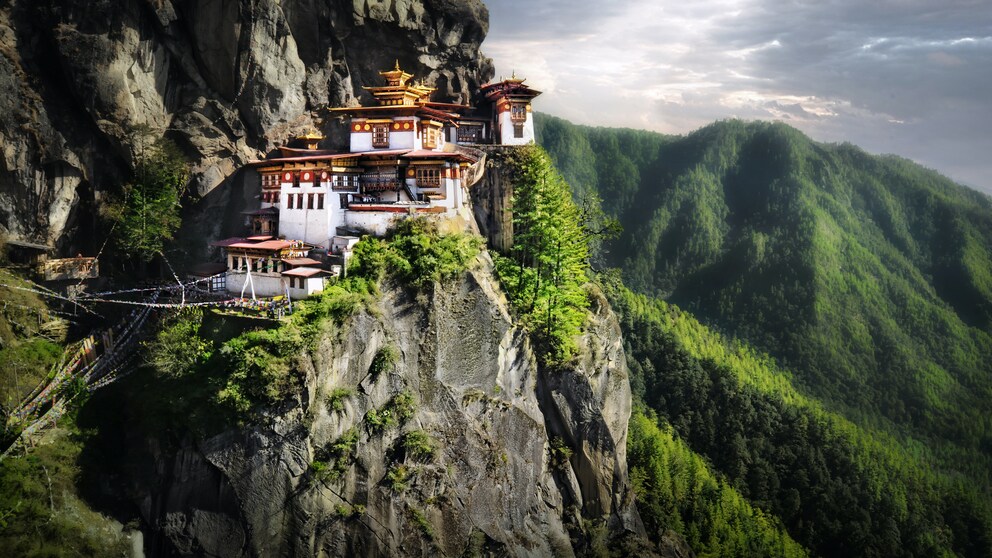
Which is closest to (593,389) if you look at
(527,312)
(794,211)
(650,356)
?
(527,312)

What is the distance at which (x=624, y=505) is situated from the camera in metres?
45.8

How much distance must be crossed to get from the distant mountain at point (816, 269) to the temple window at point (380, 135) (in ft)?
103

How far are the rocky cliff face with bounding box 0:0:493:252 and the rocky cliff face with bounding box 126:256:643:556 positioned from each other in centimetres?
1819

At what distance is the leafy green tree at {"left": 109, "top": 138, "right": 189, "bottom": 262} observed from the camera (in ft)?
133

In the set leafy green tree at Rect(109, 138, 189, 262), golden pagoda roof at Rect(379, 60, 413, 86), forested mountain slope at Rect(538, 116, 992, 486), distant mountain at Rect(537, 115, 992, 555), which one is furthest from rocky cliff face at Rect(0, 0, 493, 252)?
forested mountain slope at Rect(538, 116, 992, 486)

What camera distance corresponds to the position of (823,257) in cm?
11250

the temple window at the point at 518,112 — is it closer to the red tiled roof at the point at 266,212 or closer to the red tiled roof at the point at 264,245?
the red tiled roof at the point at 266,212

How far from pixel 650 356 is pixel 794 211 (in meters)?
61.1

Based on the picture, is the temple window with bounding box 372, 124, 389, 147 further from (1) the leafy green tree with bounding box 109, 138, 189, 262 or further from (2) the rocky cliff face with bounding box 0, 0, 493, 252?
(1) the leafy green tree with bounding box 109, 138, 189, 262

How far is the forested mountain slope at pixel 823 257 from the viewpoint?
314 feet

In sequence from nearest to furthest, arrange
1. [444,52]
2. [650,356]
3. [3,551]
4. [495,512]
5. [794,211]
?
[3,551] < [495,512] < [444,52] < [650,356] < [794,211]

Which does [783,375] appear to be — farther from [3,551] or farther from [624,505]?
[3,551]

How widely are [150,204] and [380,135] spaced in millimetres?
14533

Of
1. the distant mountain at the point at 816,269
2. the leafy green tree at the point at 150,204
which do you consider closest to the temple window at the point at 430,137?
the leafy green tree at the point at 150,204
